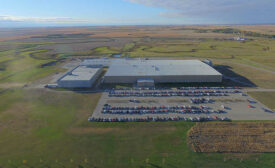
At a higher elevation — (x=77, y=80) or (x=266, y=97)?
(x=77, y=80)

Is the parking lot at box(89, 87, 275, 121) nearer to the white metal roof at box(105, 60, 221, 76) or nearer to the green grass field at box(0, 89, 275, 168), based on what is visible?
the green grass field at box(0, 89, 275, 168)

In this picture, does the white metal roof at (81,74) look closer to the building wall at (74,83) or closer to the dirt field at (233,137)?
the building wall at (74,83)

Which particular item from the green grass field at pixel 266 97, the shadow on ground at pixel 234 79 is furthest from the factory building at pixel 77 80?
the green grass field at pixel 266 97

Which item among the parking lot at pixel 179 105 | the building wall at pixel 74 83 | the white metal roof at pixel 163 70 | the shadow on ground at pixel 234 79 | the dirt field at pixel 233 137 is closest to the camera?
the dirt field at pixel 233 137

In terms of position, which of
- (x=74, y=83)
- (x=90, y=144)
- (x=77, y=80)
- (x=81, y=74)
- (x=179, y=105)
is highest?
(x=81, y=74)

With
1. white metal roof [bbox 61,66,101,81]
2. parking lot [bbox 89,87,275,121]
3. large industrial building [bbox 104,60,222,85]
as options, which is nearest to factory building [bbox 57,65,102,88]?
white metal roof [bbox 61,66,101,81]

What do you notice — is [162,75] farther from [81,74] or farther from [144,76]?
[81,74]

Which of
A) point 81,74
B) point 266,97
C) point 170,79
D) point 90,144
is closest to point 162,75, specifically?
point 170,79

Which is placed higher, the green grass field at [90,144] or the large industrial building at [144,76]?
the large industrial building at [144,76]
